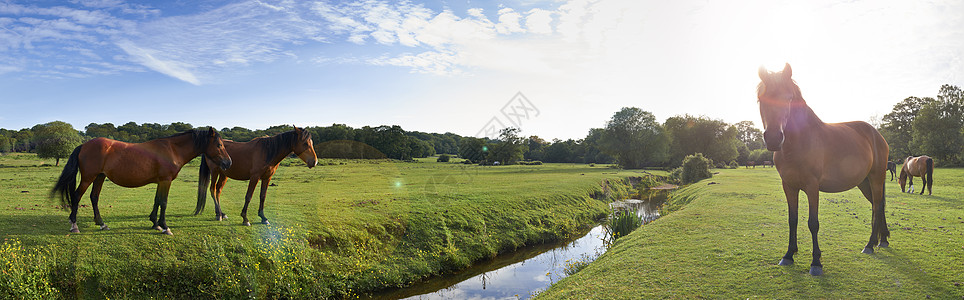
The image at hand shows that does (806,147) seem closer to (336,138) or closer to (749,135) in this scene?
(336,138)

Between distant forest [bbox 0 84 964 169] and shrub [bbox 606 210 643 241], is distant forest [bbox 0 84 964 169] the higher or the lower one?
the higher one

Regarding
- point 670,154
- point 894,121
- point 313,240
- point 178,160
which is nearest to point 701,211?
point 313,240

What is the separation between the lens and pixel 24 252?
7703mm

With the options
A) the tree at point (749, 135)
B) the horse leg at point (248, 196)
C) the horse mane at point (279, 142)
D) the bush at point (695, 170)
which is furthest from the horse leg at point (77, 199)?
the tree at point (749, 135)

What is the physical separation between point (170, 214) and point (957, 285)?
56.3 ft

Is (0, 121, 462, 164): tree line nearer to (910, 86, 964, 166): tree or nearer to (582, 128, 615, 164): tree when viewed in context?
(582, 128, 615, 164): tree

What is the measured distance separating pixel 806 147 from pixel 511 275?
28.6 ft

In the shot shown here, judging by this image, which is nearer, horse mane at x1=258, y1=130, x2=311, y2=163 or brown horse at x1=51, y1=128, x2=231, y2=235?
brown horse at x1=51, y1=128, x2=231, y2=235

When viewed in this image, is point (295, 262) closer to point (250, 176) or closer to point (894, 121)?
point (250, 176)

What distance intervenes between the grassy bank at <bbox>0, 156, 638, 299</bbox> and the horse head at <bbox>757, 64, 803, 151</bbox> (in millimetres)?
9348

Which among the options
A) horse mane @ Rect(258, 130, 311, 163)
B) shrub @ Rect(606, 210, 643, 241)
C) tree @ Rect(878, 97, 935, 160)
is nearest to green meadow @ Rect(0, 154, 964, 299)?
shrub @ Rect(606, 210, 643, 241)

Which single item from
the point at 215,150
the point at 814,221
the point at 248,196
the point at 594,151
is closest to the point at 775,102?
the point at 814,221

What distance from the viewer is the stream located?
10.7m

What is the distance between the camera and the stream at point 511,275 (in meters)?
10.7
